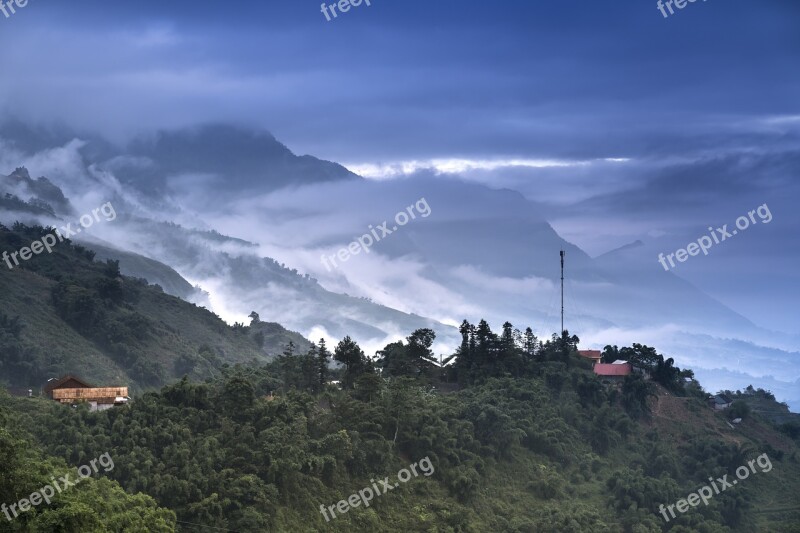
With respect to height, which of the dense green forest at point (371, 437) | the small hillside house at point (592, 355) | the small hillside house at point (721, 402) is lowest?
the dense green forest at point (371, 437)

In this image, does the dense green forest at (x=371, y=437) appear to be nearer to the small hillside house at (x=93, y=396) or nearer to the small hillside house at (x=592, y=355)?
the small hillside house at (x=592, y=355)

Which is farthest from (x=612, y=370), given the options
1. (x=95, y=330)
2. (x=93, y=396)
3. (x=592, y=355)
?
(x=93, y=396)

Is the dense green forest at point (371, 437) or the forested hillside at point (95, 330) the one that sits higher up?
the forested hillside at point (95, 330)

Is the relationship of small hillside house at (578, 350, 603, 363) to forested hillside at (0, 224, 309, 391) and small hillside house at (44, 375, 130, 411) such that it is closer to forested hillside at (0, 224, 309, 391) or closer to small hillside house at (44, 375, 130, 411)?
forested hillside at (0, 224, 309, 391)

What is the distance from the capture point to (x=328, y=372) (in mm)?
54094

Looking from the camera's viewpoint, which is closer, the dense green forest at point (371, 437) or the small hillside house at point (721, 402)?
the dense green forest at point (371, 437)

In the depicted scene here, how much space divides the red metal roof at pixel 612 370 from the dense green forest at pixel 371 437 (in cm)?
97

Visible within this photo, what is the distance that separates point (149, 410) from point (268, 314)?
247 feet

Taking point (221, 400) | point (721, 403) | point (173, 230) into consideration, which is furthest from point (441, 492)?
point (173, 230)

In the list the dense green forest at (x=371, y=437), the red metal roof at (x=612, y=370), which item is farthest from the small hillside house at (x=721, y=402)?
the red metal roof at (x=612, y=370)

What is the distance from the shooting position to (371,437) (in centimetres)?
4431

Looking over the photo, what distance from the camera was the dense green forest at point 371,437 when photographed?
3662 centimetres

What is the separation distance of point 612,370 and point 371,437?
24490 millimetres

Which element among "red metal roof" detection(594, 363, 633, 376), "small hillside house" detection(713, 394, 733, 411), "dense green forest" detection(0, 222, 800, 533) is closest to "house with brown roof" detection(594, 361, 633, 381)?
"red metal roof" detection(594, 363, 633, 376)
